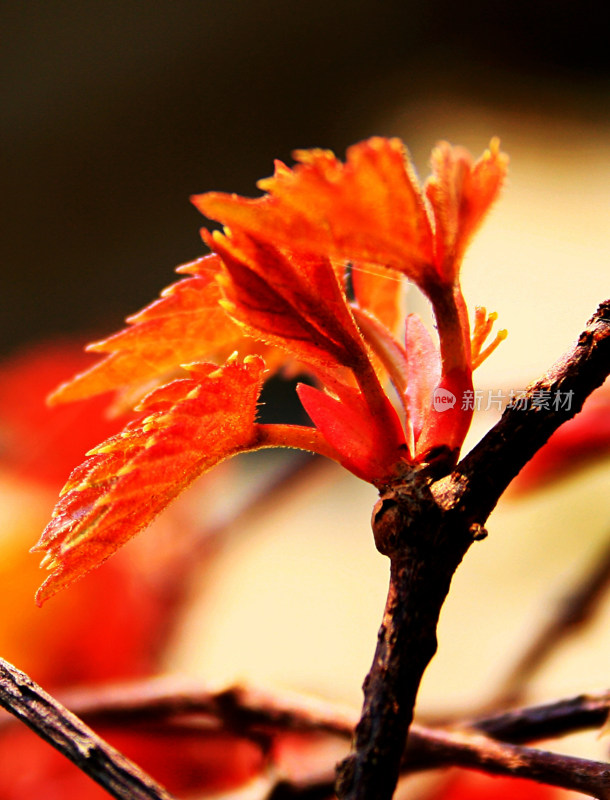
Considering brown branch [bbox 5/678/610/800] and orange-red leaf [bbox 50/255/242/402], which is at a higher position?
orange-red leaf [bbox 50/255/242/402]

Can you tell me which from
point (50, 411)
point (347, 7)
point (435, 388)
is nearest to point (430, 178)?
point (435, 388)

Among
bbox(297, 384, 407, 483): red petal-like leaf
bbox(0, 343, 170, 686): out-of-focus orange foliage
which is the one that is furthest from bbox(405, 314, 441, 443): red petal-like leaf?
bbox(0, 343, 170, 686): out-of-focus orange foliage

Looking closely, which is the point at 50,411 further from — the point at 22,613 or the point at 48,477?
the point at 22,613

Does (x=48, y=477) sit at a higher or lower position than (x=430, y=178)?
higher

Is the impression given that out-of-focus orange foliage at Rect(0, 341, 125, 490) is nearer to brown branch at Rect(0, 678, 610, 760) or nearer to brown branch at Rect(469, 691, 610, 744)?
brown branch at Rect(0, 678, 610, 760)

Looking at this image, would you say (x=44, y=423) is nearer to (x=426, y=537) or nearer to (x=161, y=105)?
(x=161, y=105)

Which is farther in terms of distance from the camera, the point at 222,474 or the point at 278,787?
the point at 222,474
